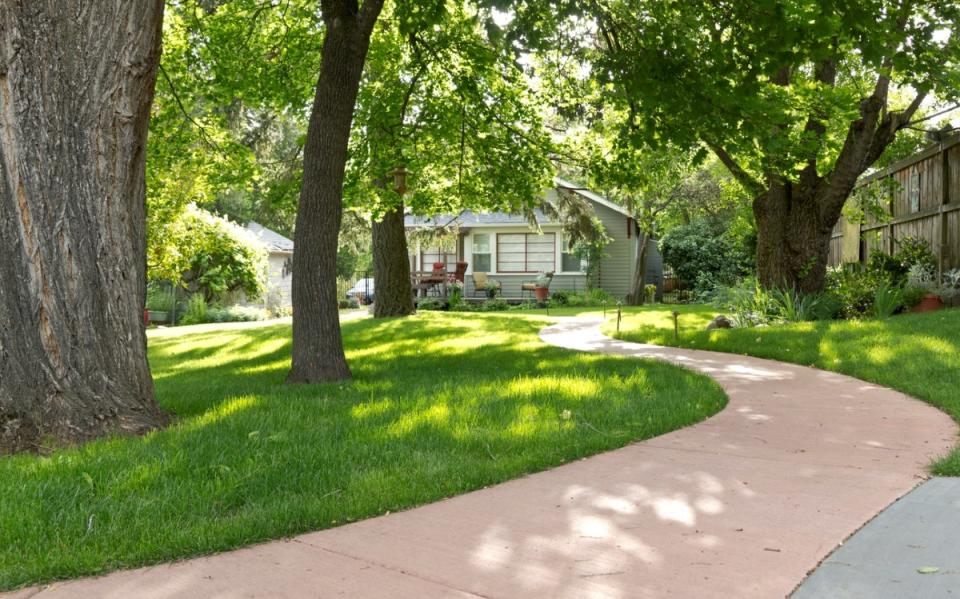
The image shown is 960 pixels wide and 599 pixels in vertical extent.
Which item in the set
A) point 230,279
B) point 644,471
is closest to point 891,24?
point 644,471

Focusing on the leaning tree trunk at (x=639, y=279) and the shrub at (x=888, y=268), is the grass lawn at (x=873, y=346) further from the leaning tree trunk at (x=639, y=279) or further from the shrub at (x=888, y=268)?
the leaning tree trunk at (x=639, y=279)

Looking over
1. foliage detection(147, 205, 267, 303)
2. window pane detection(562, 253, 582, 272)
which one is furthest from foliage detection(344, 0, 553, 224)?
window pane detection(562, 253, 582, 272)

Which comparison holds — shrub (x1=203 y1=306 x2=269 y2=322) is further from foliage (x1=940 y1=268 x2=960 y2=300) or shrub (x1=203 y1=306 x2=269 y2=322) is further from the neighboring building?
foliage (x1=940 y1=268 x2=960 y2=300)

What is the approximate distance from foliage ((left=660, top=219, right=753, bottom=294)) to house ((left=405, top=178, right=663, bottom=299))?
63.2 inches

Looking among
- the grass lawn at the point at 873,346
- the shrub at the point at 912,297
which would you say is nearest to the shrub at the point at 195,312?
the grass lawn at the point at 873,346

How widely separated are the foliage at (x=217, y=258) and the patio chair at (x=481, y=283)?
7.93m

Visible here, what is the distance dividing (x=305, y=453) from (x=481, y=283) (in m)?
26.0

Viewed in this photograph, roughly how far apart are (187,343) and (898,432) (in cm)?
1306

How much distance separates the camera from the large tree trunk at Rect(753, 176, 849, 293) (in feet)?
47.2

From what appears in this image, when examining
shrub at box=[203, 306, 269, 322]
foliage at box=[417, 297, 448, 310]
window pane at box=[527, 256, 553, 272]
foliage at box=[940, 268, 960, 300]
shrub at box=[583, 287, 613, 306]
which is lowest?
shrub at box=[203, 306, 269, 322]

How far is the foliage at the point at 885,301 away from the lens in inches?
518

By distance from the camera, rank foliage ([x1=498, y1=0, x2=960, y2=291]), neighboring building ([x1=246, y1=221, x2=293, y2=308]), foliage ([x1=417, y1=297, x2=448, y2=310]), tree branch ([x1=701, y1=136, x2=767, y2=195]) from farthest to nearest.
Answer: neighboring building ([x1=246, y1=221, x2=293, y2=308])
foliage ([x1=417, y1=297, x2=448, y2=310])
tree branch ([x1=701, y1=136, x2=767, y2=195])
foliage ([x1=498, y1=0, x2=960, y2=291])

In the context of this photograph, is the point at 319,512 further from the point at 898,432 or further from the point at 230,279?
the point at 230,279

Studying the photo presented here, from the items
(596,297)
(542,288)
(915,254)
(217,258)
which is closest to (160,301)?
(217,258)
